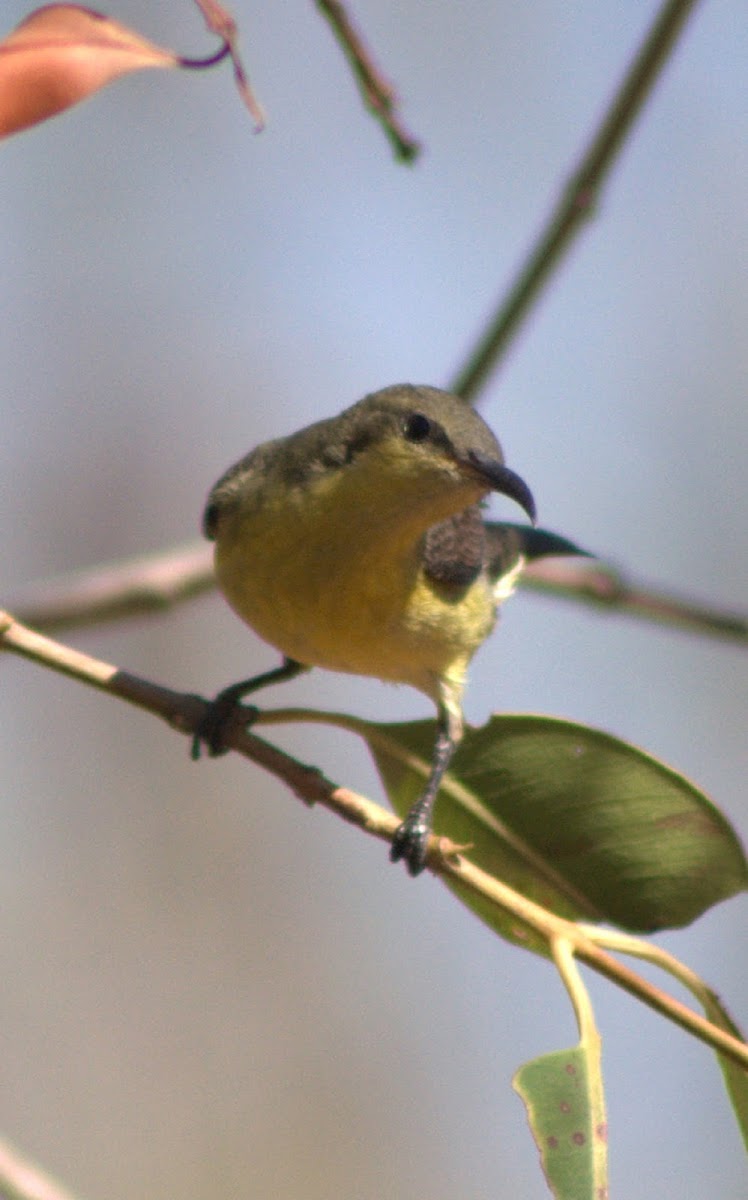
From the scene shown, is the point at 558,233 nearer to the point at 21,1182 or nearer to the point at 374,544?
the point at 374,544

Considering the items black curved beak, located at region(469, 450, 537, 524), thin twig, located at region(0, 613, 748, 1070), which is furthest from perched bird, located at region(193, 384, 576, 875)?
thin twig, located at region(0, 613, 748, 1070)

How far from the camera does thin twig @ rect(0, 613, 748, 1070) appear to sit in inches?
65.1

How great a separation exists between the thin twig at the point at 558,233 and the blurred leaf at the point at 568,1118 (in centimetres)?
172

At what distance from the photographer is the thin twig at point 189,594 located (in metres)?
3.05

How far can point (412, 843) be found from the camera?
2494mm

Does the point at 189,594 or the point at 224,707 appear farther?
the point at 189,594

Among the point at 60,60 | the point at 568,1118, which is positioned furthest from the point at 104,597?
the point at 568,1118

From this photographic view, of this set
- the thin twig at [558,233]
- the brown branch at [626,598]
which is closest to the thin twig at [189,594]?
the brown branch at [626,598]

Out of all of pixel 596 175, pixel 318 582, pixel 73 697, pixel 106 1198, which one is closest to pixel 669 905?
pixel 318 582

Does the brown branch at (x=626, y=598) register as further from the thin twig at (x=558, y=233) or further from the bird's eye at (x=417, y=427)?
the bird's eye at (x=417, y=427)

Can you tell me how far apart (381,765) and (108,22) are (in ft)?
4.24

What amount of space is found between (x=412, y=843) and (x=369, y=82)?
4.09 feet

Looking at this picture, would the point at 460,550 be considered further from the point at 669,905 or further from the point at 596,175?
the point at 669,905

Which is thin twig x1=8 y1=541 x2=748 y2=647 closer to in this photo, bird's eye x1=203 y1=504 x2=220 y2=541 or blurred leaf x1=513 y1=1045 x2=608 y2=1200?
bird's eye x1=203 y1=504 x2=220 y2=541
